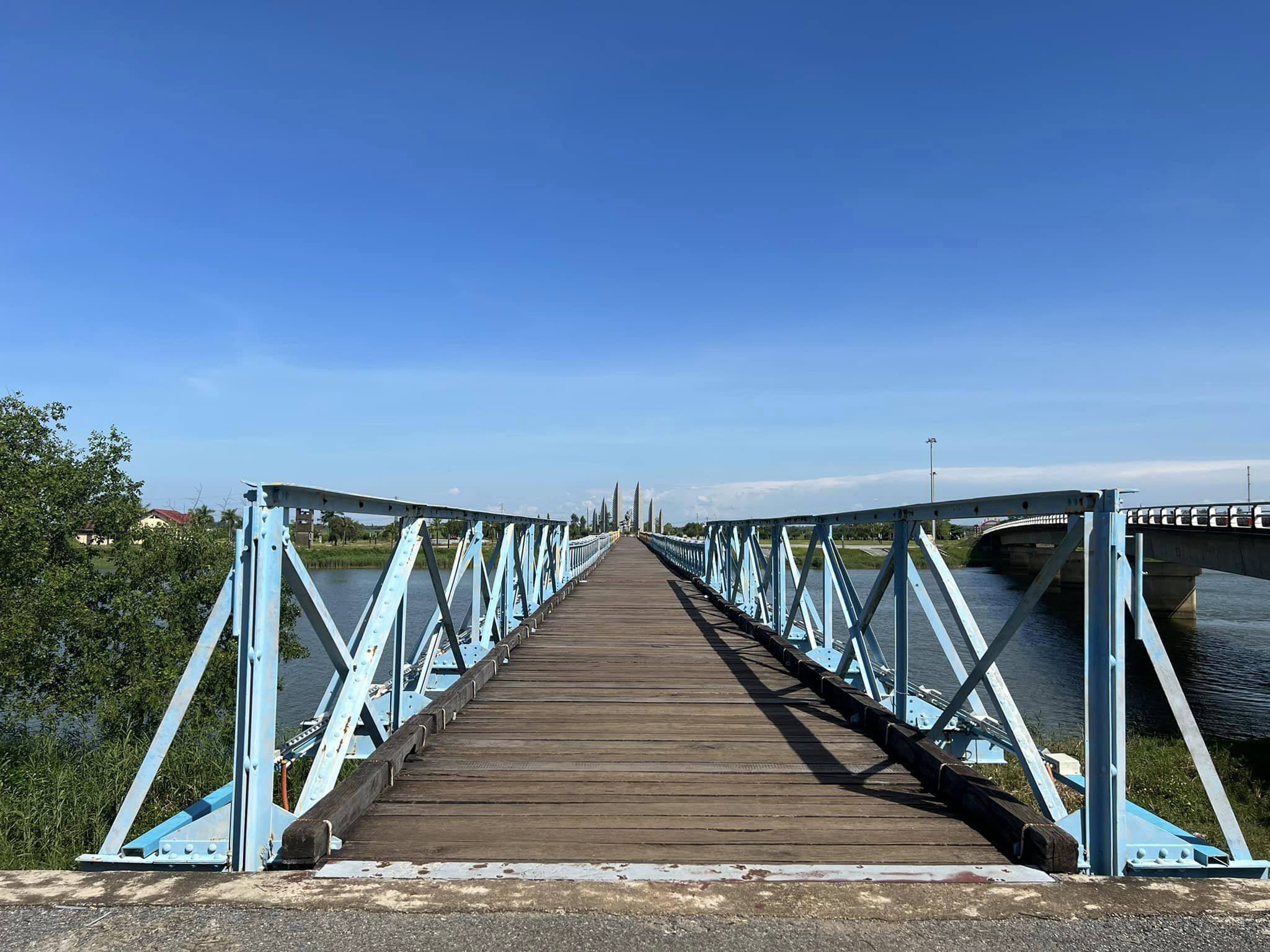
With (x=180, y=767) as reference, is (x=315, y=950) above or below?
above

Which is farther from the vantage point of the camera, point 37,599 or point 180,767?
point 37,599

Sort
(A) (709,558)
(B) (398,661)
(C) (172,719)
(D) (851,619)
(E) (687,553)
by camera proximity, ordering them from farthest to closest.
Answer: (E) (687,553) < (A) (709,558) < (D) (851,619) < (B) (398,661) < (C) (172,719)

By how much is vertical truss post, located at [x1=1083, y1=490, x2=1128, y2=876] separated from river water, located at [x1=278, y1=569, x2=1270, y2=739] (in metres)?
8.47

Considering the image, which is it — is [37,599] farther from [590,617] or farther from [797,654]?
[797,654]

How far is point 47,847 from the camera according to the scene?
7.97m

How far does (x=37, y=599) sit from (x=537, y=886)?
16648 millimetres

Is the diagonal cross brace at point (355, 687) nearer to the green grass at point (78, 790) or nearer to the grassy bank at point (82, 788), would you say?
the grassy bank at point (82, 788)

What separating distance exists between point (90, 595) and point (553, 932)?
18.5 metres

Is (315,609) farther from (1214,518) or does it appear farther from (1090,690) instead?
(1214,518)

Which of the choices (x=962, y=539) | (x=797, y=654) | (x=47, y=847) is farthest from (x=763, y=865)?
(x=962, y=539)

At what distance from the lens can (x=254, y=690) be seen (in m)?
2.69

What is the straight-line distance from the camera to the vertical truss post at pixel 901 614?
14.3 feet

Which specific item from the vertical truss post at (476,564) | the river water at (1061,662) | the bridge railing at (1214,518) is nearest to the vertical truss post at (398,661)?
the vertical truss post at (476,564)

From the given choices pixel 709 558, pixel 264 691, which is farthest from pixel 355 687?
pixel 709 558
